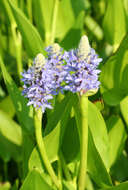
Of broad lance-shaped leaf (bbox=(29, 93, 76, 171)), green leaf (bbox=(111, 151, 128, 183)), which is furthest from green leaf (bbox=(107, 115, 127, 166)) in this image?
broad lance-shaped leaf (bbox=(29, 93, 76, 171))

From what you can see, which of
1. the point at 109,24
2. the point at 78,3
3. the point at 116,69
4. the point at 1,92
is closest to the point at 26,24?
the point at 116,69

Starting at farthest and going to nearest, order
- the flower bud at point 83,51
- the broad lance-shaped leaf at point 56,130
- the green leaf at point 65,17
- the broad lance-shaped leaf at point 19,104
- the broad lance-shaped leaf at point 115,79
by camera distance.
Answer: the green leaf at point 65,17 < the broad lance-shaped leaf at point 115,79 < the broad lance-shaped leaf at point 19,104 < the broad lance-shaped leaf at point 56,130 < the flower bud at point 83,51

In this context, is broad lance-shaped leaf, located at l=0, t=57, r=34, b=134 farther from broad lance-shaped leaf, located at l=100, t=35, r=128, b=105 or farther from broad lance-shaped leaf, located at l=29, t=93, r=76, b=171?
broad lance-shaped leaf, located at l=100, t=35, r=128, b=105

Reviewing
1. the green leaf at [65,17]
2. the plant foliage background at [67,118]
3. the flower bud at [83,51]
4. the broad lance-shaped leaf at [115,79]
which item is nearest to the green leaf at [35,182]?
the plant foliage background at [67,118]

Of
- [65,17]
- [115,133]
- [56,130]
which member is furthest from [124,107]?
[65,17]

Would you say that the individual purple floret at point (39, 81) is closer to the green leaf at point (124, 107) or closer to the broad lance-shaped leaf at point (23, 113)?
the broad lance-shaped leaf at point (23, 113)

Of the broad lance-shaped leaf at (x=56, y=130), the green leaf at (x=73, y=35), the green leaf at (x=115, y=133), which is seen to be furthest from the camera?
the green leaf at (x=73, y=35)

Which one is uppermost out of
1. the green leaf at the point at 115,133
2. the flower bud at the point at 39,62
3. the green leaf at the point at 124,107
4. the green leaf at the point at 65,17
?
the green leaf at the point at 65,17

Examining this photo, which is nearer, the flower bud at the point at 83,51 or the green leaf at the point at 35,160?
the flower bud at the point at 83,51

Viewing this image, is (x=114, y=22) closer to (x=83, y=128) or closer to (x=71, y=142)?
(x=71, y=142)
